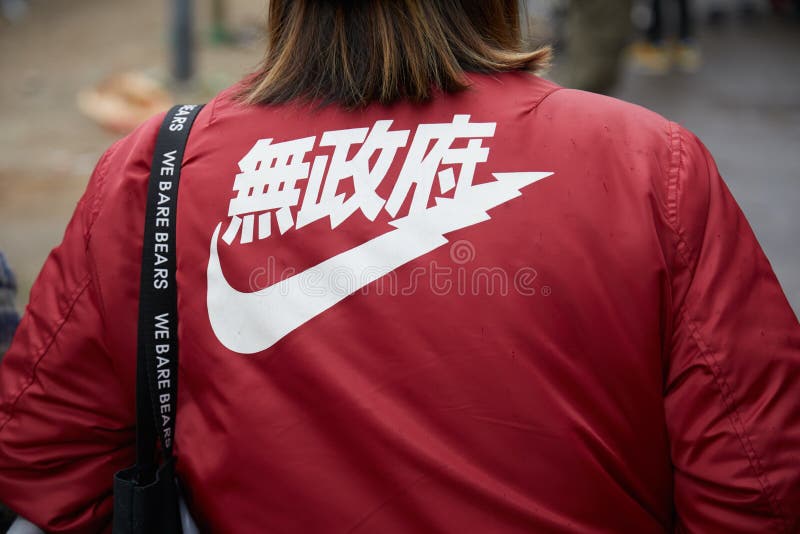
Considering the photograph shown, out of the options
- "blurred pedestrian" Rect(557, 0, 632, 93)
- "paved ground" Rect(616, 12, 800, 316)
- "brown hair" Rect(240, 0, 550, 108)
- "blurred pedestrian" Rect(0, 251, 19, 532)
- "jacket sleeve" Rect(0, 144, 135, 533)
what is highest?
"brown hair" Rect(240, 0, 550, 108)

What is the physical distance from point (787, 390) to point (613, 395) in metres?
0.25

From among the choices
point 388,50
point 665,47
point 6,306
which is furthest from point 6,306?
point 665,47

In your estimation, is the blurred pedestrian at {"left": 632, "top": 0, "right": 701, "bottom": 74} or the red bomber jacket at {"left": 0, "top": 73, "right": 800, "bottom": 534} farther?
the blurred pedestrian at {"left": 632, "top": 0, "right": 701, "bottom": 74}

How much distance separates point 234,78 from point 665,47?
193 inches

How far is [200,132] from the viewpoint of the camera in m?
1.56

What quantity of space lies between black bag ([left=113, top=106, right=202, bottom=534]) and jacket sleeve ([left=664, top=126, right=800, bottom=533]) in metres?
0.79

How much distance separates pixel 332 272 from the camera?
142 cm

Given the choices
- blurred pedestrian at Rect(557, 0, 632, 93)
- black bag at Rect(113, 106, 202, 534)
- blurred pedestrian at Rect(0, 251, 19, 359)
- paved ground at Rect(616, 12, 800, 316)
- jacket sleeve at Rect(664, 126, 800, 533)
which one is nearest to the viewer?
jacket sleeve at Rect(664, 126, 800, 533)

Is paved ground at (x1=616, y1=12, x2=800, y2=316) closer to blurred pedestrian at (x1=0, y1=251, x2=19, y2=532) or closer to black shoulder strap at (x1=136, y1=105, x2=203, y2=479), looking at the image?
blurred pedestrian at (x1=0, y1=251, x2=19, y2=532)

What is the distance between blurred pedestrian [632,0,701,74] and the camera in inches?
411

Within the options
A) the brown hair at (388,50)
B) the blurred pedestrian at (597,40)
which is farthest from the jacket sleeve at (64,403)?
the blurred pedestrian at (597,40)

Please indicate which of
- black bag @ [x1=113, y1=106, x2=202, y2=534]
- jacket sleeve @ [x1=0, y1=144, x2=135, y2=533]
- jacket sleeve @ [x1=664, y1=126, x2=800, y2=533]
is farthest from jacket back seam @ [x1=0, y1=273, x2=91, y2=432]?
jacket sleeve @ [x1=664, y1=126, x2=800, y2=533]

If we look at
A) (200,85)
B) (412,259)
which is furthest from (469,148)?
(200,85)

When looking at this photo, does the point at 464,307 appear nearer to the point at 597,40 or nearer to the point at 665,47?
the point at 597,40
